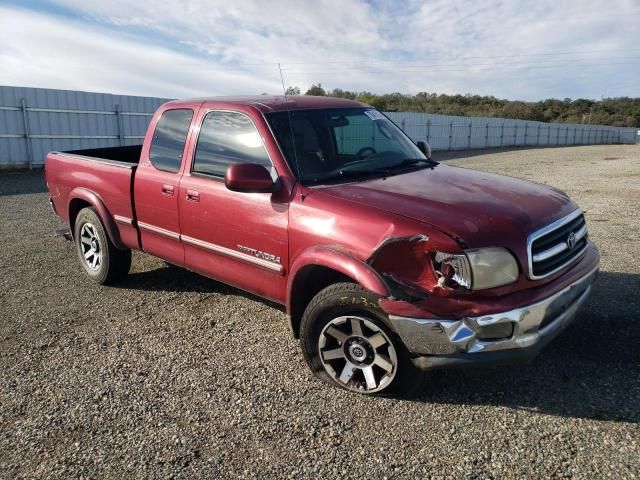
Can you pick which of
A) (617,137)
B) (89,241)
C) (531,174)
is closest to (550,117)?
(617,137)

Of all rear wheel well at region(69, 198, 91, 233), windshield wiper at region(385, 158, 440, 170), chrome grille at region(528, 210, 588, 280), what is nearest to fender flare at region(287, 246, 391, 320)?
chrome grille at region(528, 210, 588, 280)

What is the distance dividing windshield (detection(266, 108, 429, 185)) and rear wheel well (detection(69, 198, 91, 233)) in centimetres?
289

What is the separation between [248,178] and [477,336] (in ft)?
5.75

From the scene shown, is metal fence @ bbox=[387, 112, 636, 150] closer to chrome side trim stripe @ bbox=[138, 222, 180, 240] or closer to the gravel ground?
chrome side trim stripe @ bbox=[138, 222, 180, 240]

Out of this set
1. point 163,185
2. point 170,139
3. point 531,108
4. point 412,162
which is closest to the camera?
point 412,162

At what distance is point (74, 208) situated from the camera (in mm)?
5773

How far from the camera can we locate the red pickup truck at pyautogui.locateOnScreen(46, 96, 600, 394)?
2.85m

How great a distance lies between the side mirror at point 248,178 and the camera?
345 centimetres

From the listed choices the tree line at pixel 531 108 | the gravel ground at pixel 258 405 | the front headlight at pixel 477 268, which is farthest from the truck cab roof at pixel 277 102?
the tree line at pixel 531 108

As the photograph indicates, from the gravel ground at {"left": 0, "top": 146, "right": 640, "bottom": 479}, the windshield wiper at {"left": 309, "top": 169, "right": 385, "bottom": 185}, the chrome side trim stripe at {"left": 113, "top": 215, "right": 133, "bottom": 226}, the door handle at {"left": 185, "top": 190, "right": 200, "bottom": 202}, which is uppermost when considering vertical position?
the windshield wiper at {"left": 309, "top": 169, "right": 385, "bottom": 185}

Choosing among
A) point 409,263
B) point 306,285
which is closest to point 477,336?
point 409,263

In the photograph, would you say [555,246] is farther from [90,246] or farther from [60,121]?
[60,121]

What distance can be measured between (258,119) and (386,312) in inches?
73.5

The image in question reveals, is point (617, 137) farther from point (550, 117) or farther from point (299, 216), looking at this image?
point (299, 216)
